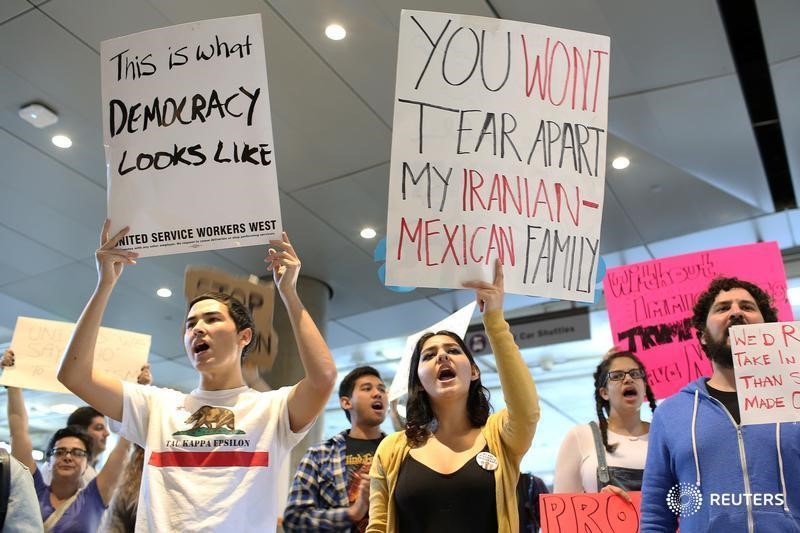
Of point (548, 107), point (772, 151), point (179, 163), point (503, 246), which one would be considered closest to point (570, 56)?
point (548, 107)

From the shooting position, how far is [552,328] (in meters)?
8.12

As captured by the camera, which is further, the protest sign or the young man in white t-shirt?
the protest sign

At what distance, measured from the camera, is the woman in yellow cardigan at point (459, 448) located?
208 centimetres

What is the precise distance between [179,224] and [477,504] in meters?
1.16

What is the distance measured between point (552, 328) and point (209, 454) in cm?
636

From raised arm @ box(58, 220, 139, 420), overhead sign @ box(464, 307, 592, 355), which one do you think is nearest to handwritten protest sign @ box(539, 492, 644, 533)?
raised arm @ box(58, 220, 139, 420)

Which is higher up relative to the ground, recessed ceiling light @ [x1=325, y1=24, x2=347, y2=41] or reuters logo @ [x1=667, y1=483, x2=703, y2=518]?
recessed ceiling light @ [x1=325, y1=24, x2=347, y2=41]

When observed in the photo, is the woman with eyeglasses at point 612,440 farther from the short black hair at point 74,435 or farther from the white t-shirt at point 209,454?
the short black hair at point 74,435

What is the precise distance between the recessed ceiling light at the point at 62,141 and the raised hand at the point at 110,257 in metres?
3.80

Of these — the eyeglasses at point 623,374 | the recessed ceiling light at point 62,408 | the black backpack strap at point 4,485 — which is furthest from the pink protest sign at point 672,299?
the recessed ceiling light at point 62,408

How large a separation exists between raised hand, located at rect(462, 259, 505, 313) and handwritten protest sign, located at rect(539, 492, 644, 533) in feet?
2.36

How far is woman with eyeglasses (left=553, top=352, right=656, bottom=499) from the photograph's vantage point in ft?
9.23

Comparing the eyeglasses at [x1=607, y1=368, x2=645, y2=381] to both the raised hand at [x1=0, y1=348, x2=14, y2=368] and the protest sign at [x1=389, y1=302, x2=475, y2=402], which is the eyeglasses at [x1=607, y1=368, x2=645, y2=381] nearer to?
the protest sign at [x1=389, y1=302, x2=475, y2=402]

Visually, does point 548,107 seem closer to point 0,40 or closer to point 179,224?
point 179,224
